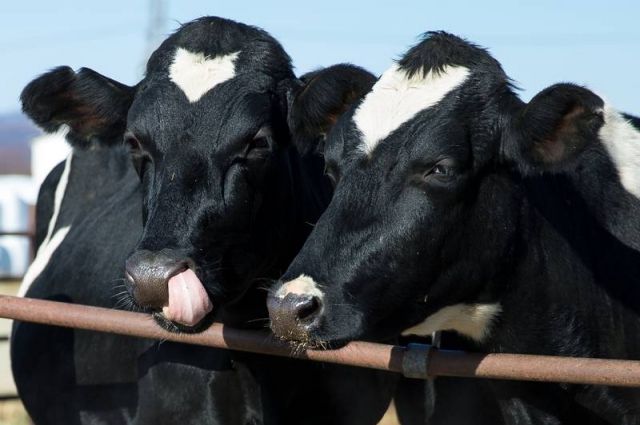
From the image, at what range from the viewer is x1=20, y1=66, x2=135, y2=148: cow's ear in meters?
5.15

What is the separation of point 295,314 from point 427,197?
60 centimetres

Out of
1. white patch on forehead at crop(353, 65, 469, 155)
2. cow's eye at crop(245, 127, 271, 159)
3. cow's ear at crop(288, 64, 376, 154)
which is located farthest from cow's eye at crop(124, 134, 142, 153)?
white patch on forehead at crop(353, 65, 469, 155)

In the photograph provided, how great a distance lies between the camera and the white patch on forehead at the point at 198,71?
4766 millimetres

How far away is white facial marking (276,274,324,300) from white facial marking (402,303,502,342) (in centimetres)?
46

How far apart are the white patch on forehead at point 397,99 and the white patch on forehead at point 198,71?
26.4 inches

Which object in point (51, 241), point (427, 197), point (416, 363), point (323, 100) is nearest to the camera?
point (416, 363)

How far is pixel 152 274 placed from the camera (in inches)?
164

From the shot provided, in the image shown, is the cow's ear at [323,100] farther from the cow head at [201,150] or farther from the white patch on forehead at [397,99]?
the white patch on forehead at [397,99]

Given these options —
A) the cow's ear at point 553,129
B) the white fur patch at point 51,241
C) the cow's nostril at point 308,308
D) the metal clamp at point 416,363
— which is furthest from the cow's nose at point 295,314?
the white fur patch at point 51,241

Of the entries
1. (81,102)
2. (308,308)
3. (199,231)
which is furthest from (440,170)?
(81,102)

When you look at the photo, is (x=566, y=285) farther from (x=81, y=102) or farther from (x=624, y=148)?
(x=81, y=102)

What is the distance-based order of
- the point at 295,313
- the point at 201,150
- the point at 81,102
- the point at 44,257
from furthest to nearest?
1. the point at 44,257
2. the point at 81,102
3. the point at 201,150
4. the point at 295,313

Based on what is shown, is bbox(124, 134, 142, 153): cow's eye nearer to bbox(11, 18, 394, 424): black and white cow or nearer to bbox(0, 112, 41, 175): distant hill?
bbox(11, 18, 394, 424): black and white cow

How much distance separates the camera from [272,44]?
198 inches
